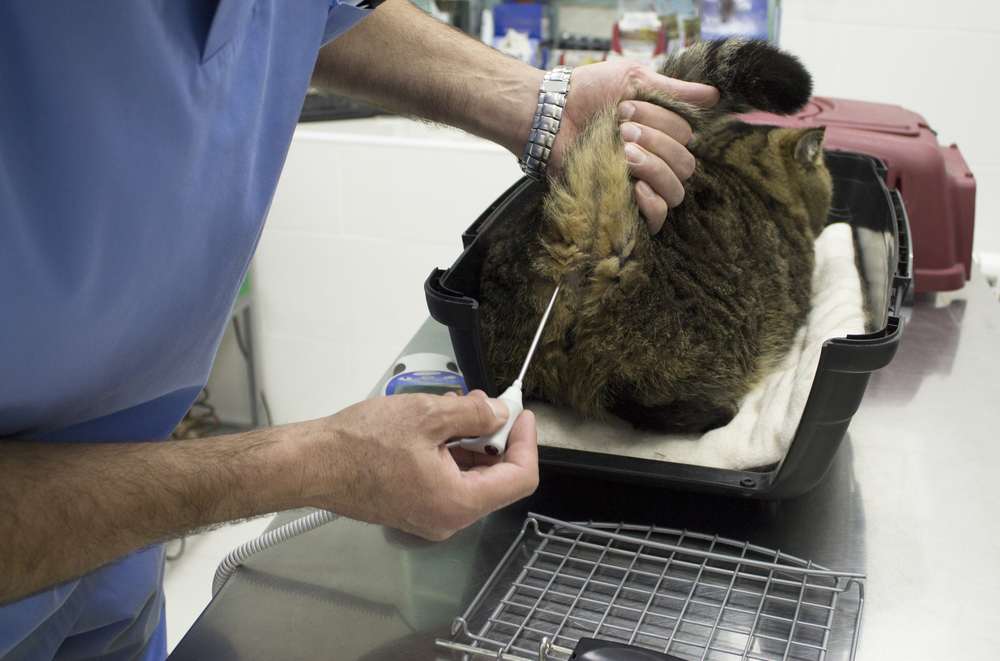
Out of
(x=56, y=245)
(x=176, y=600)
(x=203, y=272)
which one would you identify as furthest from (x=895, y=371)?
(x=176, y=600)

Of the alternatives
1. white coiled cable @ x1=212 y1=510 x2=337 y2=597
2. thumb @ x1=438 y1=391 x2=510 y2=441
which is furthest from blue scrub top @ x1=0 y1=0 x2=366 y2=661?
thumb @ x1=438 y1=391 x2=510 y2=441

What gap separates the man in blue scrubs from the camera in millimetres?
593

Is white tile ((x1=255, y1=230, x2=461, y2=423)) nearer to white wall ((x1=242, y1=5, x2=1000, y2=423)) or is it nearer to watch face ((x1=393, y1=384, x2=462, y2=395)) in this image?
white wall ((x1=242, y1=5, x2=1000, y2=423))

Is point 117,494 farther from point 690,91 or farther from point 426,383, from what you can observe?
point 690,91

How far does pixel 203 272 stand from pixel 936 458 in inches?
31.6

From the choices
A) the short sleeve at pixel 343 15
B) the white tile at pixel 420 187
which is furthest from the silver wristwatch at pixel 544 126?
the white tile at pixel 420 187

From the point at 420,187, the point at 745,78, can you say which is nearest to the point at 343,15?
the point at 745,78

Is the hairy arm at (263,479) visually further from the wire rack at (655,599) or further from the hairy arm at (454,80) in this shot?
the hairy arm at (454,80)

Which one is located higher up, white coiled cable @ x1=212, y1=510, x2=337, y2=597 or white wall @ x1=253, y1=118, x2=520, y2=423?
white coiled cable @ x1=212, y1=510, x2=337, y2=597

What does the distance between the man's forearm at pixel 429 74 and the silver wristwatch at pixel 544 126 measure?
0.01m

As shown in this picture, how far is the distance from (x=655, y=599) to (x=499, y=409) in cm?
21

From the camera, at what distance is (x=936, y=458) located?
101cm

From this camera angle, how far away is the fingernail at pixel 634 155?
37.5 inches

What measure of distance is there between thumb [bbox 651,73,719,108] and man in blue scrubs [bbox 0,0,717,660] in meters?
0.40
